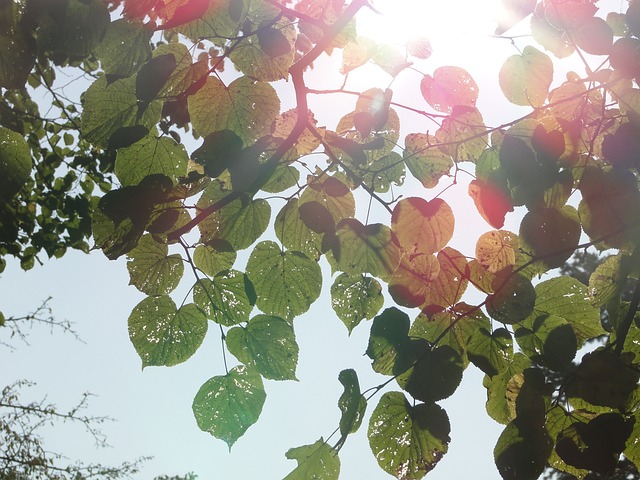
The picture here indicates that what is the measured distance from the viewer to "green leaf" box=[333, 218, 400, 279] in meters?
0.71

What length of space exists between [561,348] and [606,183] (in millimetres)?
187

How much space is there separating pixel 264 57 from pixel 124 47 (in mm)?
162

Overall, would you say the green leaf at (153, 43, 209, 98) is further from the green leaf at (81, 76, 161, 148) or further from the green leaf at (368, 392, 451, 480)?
the green leaf at (368, 392, 451, 480)

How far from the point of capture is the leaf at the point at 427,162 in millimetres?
771

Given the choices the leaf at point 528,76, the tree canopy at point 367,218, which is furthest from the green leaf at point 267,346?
the leaf at point 528,76

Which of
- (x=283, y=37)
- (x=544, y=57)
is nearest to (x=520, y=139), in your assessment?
(x=544, y=57)

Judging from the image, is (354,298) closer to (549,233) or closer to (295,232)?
(295,232)

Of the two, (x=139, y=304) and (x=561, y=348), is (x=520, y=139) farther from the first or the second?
(x=139, y=304)

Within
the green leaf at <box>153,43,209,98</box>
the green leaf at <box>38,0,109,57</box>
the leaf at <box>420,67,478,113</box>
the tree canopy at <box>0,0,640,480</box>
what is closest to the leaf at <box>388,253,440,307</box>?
the tree canopy at <box>0,0,640,480</box>

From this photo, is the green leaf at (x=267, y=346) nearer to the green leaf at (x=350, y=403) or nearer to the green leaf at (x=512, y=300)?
the green leaf at (x=350, y=403)

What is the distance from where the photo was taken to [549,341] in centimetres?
65

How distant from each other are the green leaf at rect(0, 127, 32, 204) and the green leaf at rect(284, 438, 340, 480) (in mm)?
404

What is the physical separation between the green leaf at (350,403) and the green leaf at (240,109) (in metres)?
0.29

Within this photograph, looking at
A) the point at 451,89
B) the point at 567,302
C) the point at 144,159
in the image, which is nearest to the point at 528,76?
the point at 451,89
